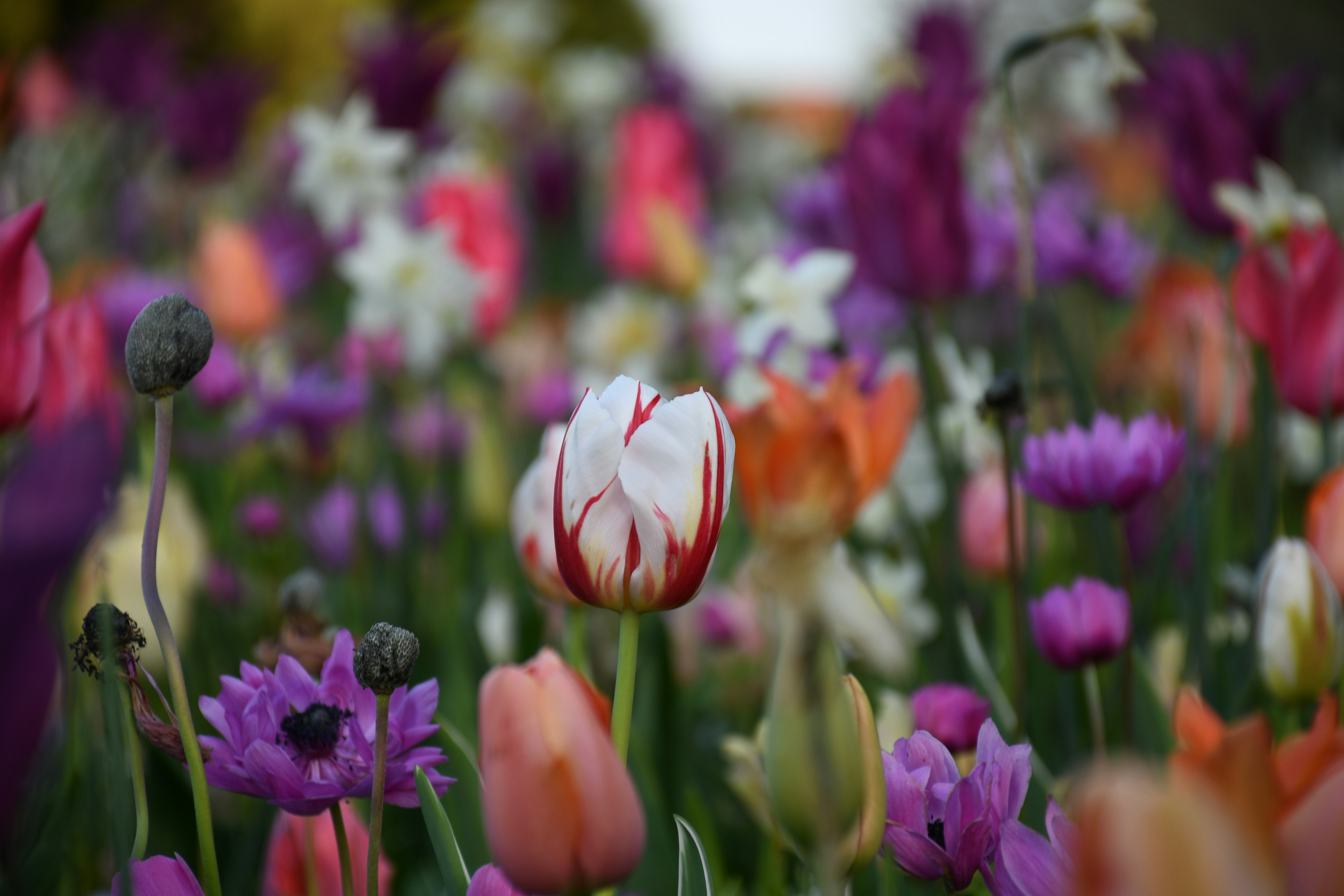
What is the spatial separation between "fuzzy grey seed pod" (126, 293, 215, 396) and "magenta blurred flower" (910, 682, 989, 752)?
1.14 feet

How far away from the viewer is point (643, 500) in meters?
0.36

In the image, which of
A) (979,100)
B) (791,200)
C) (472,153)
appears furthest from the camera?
(472,153)

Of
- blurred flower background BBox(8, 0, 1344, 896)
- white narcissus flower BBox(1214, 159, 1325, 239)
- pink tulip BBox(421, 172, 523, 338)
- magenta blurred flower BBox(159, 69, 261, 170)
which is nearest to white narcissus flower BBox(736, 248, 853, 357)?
blurred flower background BBox(8, 0, 1344, 896)

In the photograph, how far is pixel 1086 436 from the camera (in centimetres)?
57

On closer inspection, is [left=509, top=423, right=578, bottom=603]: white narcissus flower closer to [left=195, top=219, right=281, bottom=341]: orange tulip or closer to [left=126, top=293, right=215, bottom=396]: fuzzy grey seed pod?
[left=126, top=293, right=215, bottom=396]: fuzzy grey seed pod

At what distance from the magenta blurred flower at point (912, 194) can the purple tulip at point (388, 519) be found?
58cm

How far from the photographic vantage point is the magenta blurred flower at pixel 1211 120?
2.85ft

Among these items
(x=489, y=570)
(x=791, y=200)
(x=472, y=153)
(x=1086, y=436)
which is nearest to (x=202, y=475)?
(x=489, y=570)

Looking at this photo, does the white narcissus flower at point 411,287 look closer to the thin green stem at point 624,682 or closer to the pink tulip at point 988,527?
the pink tulip at point 988,527

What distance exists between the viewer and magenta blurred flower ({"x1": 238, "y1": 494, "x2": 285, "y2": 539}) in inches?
39.6

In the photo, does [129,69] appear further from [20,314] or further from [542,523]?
[542,523]

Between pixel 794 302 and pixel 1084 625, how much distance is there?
1.22 ft

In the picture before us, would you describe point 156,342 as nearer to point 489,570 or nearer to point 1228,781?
point 1228,781

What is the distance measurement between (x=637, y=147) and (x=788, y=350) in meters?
1.17
